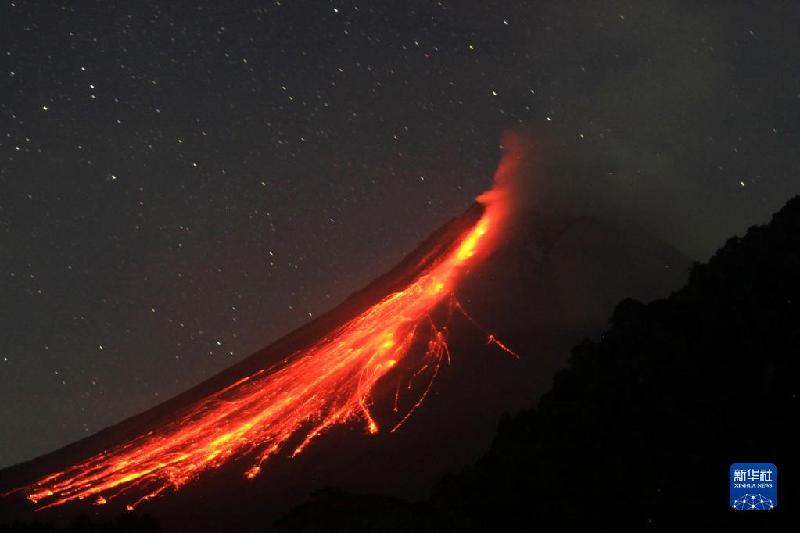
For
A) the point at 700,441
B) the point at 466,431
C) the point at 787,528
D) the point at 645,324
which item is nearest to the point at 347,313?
the point at 466,431

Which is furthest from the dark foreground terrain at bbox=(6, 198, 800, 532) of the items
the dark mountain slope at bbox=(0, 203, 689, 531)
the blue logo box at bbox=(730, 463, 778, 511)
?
the dark mountain slope at bbox=(0, 203, 689, 531)

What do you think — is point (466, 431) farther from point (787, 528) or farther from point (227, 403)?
point (787, 528)

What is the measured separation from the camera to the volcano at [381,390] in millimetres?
32938

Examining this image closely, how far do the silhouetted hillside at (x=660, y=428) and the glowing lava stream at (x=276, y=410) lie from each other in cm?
1276

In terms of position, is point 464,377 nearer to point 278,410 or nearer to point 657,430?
point 278,410

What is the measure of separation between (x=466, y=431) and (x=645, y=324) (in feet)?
35.1

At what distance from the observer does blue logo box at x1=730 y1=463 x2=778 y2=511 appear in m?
16.3

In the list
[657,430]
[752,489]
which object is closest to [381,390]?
[657,430]

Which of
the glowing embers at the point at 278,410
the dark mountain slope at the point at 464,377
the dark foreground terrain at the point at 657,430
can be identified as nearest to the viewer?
the dark foreground terrain at the point at 657,430

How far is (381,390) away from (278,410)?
5440 mm

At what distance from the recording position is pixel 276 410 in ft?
136

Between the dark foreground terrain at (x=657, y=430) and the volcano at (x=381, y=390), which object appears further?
the volcano at (x=381, y=390)

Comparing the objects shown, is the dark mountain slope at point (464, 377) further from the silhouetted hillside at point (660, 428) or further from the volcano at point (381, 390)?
the silhouetted hillside at point (660, 428)

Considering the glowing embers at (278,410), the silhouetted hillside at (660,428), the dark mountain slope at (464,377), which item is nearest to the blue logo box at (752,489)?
the silhouetted hillside at (660,428)
